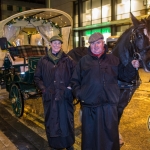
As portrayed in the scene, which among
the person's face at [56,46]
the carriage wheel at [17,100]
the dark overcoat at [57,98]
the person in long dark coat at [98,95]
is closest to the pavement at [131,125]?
the carriage wheel at [17,100]

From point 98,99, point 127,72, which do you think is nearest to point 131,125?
point 127,72

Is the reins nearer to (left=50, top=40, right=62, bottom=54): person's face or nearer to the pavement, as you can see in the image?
(left=50, top=40, right=62, bottom=54): person's face

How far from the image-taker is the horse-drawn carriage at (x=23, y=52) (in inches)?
239

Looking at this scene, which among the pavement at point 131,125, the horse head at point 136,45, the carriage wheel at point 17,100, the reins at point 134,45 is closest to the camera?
the horse head at point 136,45

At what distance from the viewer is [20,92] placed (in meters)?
6.06

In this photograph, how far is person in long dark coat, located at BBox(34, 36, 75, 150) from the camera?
11.6ft

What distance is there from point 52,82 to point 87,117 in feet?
3.20

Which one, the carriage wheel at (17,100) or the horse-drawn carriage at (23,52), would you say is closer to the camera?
the carriage wheel at (17,100)

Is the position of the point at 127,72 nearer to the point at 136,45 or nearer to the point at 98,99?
the point at 136,45

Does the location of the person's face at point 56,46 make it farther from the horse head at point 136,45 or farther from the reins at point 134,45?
the reins at point 134,45

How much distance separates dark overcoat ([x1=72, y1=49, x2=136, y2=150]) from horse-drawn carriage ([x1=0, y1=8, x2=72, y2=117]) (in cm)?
313

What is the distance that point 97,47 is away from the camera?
2775mm

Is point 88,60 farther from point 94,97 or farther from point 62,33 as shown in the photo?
point 62,33

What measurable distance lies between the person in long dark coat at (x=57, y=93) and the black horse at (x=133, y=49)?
867 millimetres
